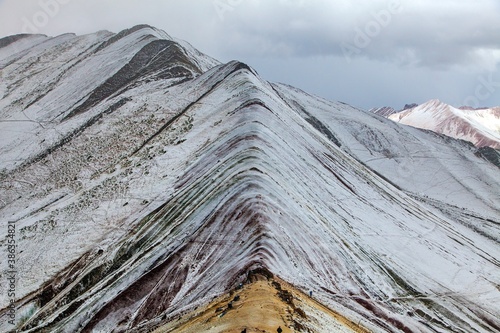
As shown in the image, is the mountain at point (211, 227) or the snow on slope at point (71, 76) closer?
the mountain at point (211, 227)

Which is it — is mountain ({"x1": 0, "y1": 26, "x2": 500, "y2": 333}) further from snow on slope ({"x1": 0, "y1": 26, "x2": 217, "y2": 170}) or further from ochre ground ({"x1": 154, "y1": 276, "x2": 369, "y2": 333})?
snow on slope ({"x1": 0, "y1": 26, "x2": 217, "y2": 170})

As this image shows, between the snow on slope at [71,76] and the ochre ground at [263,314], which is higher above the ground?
the snow on slope at [71,76]

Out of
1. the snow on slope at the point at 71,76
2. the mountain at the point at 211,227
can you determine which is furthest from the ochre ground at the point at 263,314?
the snow on slope at the point at 71,76

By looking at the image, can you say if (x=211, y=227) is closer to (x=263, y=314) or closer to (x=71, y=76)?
(x=263, y=314)

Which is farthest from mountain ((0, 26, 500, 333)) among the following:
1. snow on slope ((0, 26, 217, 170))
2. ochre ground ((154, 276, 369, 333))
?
snow on slope ((0, 26, 217, 170))

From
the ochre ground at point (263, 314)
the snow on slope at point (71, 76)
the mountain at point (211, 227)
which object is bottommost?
the ochre ground at point (263, 314)

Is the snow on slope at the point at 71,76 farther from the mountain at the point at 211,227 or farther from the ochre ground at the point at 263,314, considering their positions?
the ochre ground at the point at 263,314

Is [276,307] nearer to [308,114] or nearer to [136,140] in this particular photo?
[136,140]
